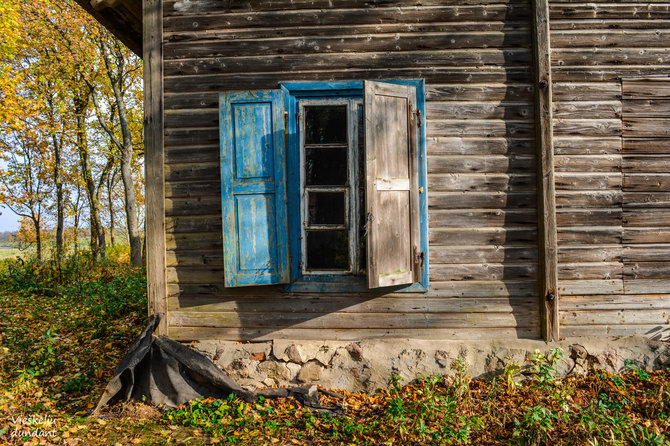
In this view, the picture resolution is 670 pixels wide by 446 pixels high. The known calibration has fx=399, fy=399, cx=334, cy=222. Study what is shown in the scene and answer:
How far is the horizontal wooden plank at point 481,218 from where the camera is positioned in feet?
12.6

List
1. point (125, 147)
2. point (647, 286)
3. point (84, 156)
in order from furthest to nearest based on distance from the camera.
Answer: point (84, 156), point (125, 147), point (647, 286)

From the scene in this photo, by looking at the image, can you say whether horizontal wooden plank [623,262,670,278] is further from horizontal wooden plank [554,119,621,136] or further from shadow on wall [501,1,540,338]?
horizontal wooden plank [554,119,621,136]

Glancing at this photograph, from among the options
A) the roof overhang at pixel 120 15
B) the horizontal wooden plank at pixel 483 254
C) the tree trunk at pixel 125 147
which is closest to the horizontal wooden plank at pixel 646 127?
the horizontal wooden plank at pixel 483 254

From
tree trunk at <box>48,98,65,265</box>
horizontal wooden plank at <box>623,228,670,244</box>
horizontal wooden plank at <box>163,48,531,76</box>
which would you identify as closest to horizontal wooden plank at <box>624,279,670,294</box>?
horizontal wooden plank at <box>623,228,670,244</box>

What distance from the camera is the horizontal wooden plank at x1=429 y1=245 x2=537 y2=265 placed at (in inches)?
151

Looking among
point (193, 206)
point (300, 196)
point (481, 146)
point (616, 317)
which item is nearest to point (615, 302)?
point (616, 317)

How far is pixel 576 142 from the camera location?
3891 mm

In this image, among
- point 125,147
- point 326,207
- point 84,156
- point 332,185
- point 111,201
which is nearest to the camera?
point 332,185

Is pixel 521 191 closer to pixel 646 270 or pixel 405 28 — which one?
pixel 646 270

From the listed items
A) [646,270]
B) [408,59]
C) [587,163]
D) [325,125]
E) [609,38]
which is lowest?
[646,270]

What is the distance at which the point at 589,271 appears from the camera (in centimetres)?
389

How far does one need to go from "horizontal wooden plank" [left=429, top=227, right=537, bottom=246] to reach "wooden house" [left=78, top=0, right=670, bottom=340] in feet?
0.06

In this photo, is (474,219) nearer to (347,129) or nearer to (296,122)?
(347,129)

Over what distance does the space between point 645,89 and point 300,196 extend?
3542mm
